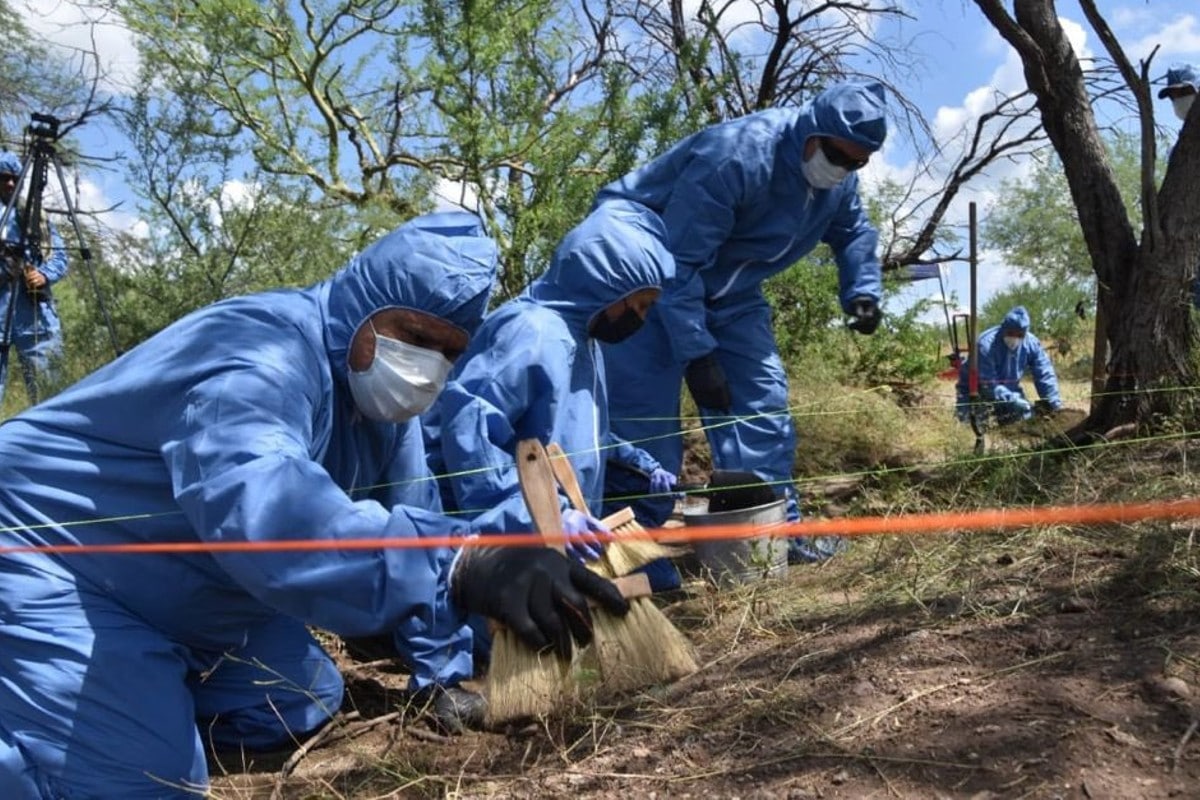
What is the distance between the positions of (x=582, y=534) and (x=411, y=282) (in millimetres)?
632

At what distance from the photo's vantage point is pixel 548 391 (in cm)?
317

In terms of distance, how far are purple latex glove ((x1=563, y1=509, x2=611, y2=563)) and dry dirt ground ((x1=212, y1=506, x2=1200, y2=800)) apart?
326 mm

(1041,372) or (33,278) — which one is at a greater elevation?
(33,278)

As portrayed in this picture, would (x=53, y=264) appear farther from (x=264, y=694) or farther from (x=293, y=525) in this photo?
(x=293, y=525)

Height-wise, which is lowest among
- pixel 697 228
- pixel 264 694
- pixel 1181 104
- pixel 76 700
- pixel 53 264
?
pixel 264 694

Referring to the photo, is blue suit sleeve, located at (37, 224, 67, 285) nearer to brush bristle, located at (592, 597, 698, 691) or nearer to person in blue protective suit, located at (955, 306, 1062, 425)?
brush bristle, located at (592, 597, 698, 691)

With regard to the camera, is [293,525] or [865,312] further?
[865,312]

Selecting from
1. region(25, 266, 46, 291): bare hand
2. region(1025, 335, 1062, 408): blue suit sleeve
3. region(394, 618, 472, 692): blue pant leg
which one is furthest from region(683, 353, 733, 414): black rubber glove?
region(1025, 335, 1062, 408): blue suit sleeve

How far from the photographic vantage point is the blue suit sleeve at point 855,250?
192 inches

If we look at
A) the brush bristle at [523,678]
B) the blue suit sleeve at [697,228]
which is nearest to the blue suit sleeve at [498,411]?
the brush bristle at [523,678]

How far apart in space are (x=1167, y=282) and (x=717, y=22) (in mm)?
5281

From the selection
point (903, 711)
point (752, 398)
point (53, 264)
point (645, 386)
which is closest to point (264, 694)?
point (903, 711)


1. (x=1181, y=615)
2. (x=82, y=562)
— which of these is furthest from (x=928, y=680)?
(x=82, y=562)

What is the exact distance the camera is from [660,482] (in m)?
3.85
